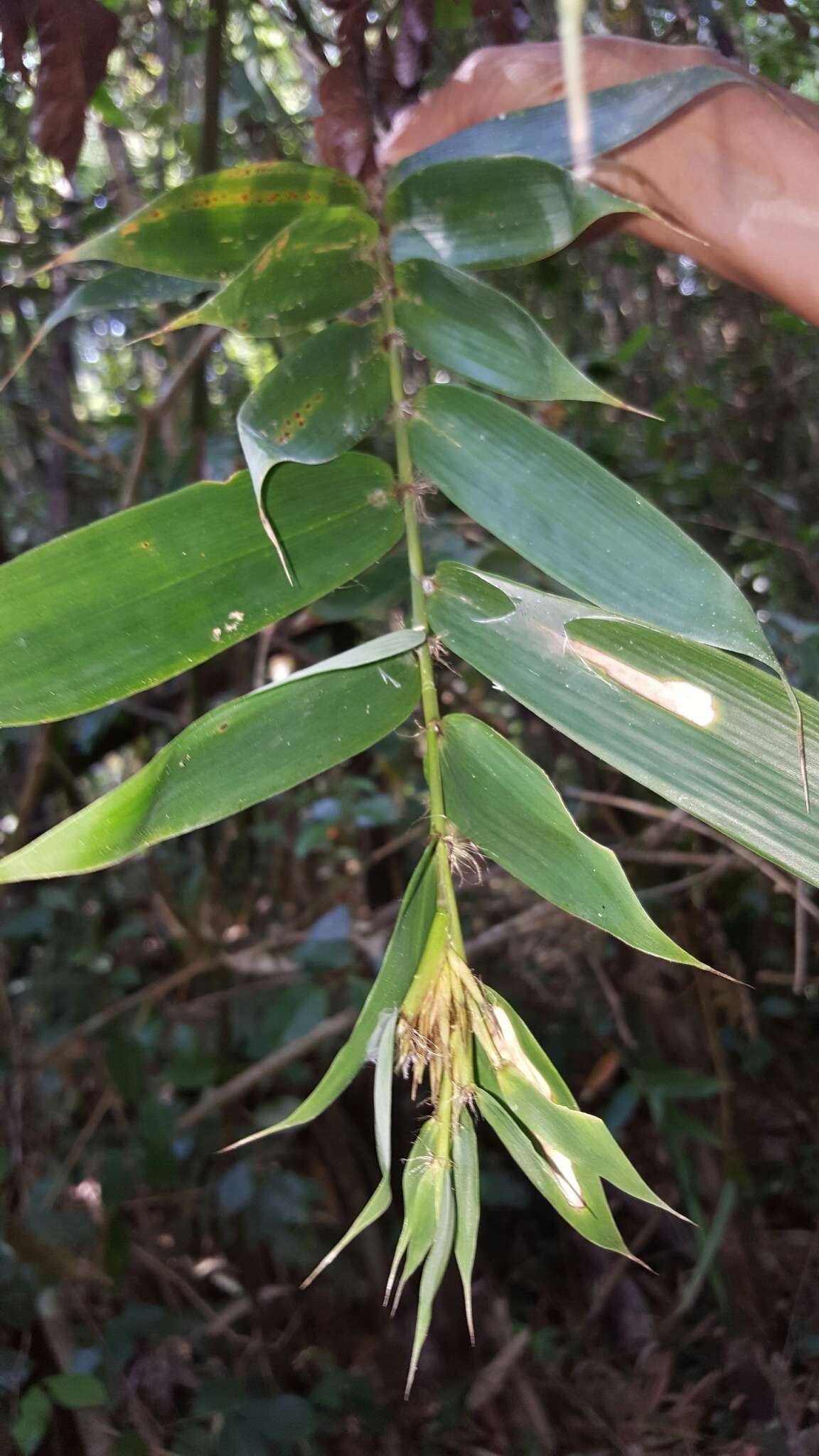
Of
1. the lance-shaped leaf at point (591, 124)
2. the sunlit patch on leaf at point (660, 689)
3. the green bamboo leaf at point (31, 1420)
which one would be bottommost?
the green bamboo leaf at point (31, 1420)

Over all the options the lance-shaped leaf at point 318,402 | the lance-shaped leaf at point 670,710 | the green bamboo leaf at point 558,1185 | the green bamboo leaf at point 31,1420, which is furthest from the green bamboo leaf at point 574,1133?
the green bamboo leaf at point 31,1420

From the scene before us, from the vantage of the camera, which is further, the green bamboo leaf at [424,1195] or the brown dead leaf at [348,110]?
the brown dead leaf at [348,110]

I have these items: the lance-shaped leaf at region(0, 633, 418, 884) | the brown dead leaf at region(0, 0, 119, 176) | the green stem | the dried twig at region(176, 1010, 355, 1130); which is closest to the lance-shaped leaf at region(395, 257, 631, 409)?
the green stem

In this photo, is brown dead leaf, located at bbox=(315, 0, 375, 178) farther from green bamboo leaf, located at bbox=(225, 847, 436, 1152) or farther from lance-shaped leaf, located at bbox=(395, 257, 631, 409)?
green bamboo leaf, located at bbox=(225, 847, 436, 1152)

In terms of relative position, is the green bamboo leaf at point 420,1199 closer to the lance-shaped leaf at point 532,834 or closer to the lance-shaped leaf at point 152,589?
the lance-shaped leaf at point 532,834

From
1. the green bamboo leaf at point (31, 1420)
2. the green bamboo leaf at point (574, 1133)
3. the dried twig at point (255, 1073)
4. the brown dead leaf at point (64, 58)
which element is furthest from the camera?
the dried twig at point (255, 1073)

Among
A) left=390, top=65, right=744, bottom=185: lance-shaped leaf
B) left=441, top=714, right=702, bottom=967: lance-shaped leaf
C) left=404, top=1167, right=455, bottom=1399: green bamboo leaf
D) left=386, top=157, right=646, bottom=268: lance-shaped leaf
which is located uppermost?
left=390, top=65, right=744, bottom=185: lance-shaped leaf
